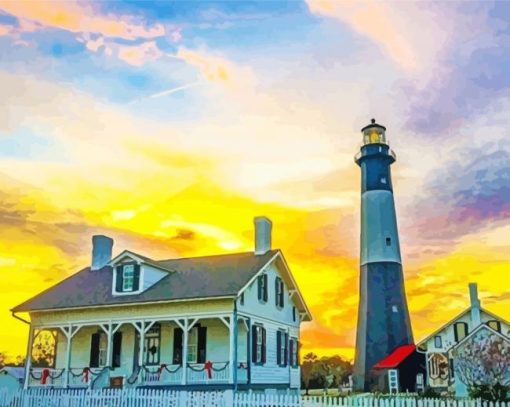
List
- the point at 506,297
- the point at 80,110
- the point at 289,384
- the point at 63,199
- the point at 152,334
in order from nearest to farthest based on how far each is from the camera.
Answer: the point at 80,110 → the point at 63,199 → the point at 152,334 → the point at 289,384 → the point at 506,297

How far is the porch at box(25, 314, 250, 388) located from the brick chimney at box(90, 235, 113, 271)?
3.69 m

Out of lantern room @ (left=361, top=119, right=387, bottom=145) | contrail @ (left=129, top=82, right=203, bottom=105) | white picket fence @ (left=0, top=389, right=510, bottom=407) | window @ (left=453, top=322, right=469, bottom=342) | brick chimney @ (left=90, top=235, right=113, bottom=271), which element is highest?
lantern room @ (left=361, top=119, right=387, bottom=145)

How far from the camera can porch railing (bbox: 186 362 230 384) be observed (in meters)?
22.0

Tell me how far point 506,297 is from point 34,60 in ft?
85.4

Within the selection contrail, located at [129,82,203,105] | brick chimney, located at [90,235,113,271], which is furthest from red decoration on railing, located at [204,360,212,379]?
contrail, located at [129,82,203,105]

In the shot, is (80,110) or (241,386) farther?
(241,386)

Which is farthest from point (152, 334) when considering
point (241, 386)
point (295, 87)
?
point (295, 87)

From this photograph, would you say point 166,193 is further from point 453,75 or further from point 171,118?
point 453,75

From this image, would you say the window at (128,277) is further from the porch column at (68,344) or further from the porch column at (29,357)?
the porch column at (29,357)

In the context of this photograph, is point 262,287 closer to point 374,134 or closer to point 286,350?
point 286,350

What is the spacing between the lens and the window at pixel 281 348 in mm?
25906

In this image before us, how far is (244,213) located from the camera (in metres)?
27.2

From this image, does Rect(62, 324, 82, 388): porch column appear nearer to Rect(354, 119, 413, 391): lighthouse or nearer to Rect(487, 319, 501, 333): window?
Rect(354, 119, 413, 391): lighthouse

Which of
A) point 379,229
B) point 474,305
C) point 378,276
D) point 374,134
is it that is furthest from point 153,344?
point 374,134
